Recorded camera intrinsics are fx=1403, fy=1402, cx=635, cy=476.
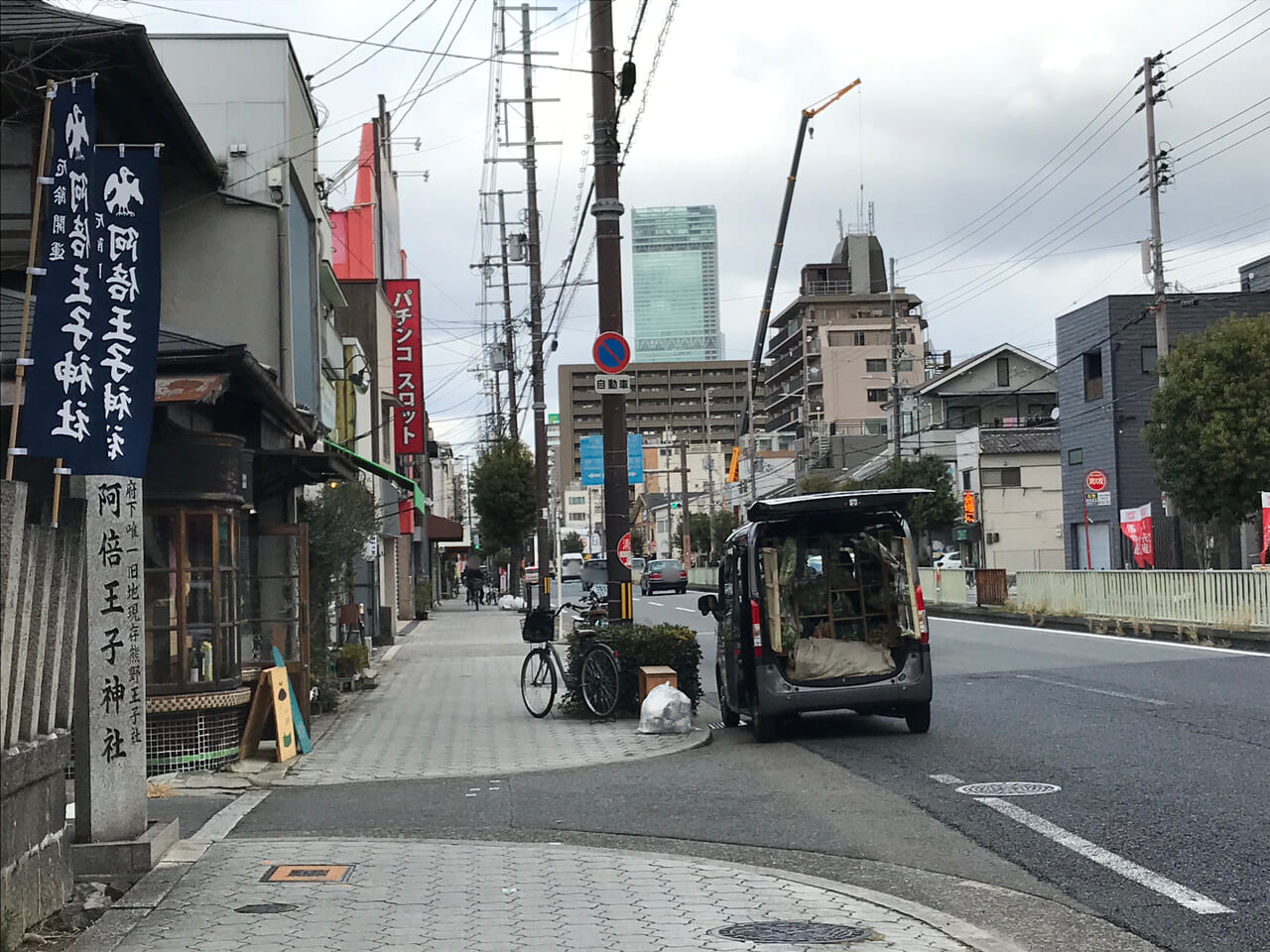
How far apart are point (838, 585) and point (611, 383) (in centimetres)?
339

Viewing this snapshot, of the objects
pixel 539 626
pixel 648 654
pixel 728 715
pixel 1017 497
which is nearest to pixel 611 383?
pixel 648 654

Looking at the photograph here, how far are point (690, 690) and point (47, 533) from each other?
10.3m

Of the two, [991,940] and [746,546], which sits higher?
[746,546]

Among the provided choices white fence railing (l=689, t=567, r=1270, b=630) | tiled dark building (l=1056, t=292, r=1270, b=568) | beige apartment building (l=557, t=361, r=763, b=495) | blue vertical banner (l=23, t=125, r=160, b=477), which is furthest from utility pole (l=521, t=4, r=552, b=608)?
beige apartment building (l=557, t=361, r=763, b=495)

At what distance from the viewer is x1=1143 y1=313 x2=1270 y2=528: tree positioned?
33.6 metres

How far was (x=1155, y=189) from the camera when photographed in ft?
132

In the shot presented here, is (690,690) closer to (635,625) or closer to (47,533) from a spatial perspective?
(635,625)

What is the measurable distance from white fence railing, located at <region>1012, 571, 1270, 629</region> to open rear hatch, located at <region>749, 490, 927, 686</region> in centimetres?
1215

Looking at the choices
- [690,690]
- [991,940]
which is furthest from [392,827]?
[690,690]

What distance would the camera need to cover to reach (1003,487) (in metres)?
65.1

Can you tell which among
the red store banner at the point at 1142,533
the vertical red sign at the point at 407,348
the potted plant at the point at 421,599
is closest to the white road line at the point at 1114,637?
the red store banner at the point at 1142,533

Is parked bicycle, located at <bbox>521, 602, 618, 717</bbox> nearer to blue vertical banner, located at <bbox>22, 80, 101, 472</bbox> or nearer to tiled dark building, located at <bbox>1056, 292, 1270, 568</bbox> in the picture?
blue vertical banner, located at <bbox>22, 80, 101, 472</bbox>

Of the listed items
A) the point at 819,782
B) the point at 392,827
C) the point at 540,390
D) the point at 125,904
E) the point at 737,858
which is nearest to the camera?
the point at 125,904

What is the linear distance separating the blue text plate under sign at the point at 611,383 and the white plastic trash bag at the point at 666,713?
3365mm
